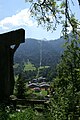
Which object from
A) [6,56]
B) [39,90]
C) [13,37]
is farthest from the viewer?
[39,90]

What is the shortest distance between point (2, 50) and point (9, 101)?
181 centimetres

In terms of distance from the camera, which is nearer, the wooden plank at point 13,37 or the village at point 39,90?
the wooden plank at point 13,37

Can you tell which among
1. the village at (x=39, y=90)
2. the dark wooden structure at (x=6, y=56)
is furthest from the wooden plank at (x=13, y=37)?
the village at (x=39, y=90)

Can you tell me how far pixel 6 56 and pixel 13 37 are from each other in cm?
66

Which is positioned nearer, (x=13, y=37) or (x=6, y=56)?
(x=13, y=37)

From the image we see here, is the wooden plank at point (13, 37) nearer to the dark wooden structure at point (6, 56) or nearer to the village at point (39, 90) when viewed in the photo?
the dark wooden structure at point (6, 56)

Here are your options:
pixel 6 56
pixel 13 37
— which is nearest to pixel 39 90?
pixel 6 56

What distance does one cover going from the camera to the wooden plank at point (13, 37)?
11.2m

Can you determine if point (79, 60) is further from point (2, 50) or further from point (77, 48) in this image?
point (2, 50)

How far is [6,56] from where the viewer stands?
11.4m

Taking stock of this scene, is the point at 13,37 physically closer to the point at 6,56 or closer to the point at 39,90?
the point at 6,56

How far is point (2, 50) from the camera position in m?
11.4

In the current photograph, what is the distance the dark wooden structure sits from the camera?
11216mm

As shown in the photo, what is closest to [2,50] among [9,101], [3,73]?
[3,73]
